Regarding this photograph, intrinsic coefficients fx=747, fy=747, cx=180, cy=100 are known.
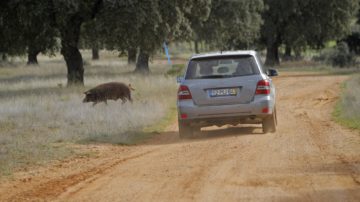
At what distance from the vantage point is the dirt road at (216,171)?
28.2ft

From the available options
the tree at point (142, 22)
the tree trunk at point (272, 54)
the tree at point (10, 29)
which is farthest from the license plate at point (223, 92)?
the tree trunk at point (272, 54)

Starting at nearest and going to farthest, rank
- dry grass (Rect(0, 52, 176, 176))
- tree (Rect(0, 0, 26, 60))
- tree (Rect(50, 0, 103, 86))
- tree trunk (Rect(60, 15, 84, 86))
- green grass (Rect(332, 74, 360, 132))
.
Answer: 1. dry grass (Rect(0, 52, 176, 176))
2. green grass (Rect(332, 74, 360, 132))
3. tree (Rect(50, 0, 103, 86))
4. tree (Rect(0, 0, 26, 60))
5. tree trunk (Rect(60, 15, 84, 86))

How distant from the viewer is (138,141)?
604 inches

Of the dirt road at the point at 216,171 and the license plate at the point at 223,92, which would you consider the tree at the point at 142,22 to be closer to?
the dirt road at the point at 216,171

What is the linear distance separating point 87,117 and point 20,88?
16186mm

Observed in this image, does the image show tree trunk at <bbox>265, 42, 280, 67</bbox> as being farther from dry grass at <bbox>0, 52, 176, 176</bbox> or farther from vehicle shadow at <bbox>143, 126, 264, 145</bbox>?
vehicle shadow at <bbox>143, 126, 264, 145</bbox>

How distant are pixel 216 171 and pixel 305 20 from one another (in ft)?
157

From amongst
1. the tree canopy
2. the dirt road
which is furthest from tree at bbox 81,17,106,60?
the dirt road

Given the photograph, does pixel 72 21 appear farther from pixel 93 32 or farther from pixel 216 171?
pixel 216 171

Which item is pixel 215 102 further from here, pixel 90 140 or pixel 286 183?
pixel 286 183

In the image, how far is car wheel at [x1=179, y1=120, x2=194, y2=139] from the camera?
50.0 feet

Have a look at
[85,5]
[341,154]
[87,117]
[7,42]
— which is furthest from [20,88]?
[341,154]

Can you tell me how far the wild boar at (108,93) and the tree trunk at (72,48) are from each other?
8.70 meters

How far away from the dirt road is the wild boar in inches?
272
